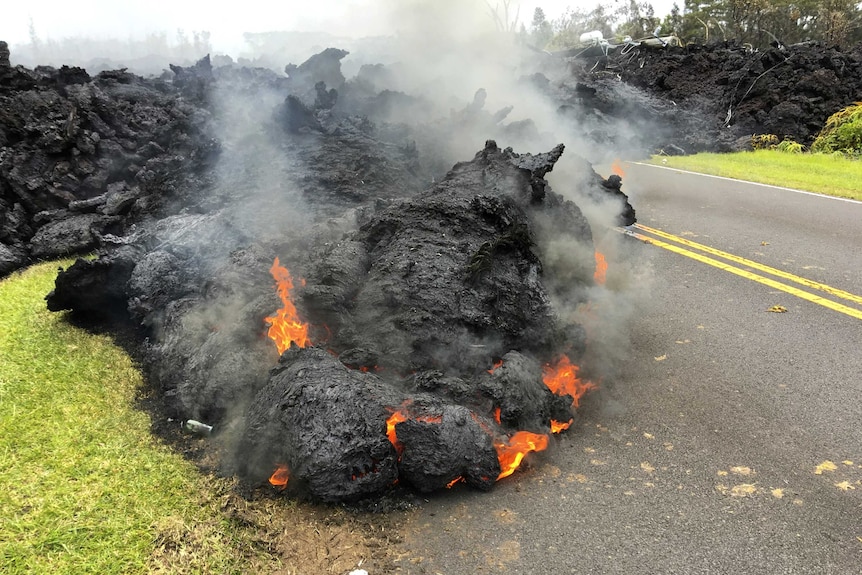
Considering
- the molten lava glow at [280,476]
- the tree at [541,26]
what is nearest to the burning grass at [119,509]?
the molten lava glow at [280,476]

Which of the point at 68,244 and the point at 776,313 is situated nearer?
the point at 776,313

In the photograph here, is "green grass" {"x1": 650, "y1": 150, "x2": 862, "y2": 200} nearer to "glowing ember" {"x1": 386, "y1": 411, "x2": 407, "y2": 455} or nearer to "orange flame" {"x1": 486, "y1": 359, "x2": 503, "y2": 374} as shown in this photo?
"orange flame" {"x1": 486, "y1": 359, "x2": 503, "y2": 374}

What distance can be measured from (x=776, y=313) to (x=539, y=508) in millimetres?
3563

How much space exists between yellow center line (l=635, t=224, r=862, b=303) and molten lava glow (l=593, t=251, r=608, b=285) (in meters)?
2.12

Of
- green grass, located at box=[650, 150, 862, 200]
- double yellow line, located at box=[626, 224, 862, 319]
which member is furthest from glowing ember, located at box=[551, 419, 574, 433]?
green grass, located at box=[650, 150, 862, 200]

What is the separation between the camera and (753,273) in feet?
20.9

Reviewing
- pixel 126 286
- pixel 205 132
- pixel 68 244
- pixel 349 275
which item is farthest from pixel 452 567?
pixel 205 132

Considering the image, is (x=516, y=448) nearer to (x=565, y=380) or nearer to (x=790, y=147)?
(x=565, y=380)

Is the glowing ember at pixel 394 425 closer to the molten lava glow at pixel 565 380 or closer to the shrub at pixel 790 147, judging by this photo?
the molten lava glow at pixel 565 380

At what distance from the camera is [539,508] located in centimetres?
310

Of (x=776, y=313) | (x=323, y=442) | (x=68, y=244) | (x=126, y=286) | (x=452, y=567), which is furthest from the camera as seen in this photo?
(x=68, y=244)

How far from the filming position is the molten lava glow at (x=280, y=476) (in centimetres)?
317

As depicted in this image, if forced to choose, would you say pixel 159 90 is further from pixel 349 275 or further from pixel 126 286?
pixel 349 275

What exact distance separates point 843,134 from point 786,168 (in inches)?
118
